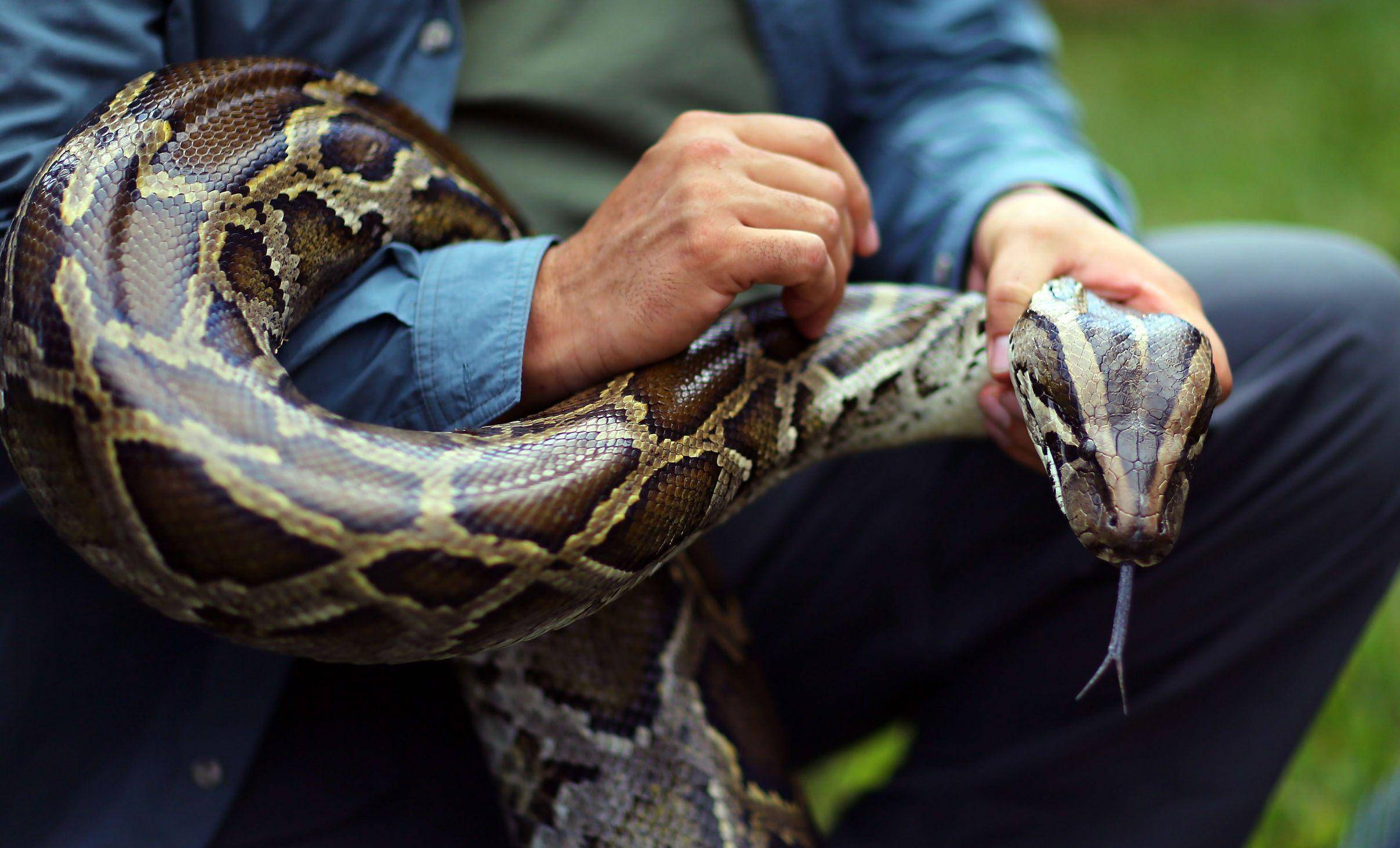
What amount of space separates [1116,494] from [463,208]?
53.5 inches

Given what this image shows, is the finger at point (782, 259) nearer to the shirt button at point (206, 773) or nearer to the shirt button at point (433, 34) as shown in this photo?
the shirt button at point (433, 34)

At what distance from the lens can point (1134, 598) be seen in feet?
7.92

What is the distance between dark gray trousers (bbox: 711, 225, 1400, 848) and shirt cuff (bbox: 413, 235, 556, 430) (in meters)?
1.02

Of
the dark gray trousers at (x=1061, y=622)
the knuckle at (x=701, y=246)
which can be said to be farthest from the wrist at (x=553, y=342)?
the dark gray trousers at (x=1061, y=622)

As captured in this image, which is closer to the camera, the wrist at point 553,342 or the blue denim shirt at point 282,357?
the blue denim shirt at point 282,357

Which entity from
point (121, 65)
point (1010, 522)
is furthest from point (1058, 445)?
point (121, 65)

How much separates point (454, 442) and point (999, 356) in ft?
3.39

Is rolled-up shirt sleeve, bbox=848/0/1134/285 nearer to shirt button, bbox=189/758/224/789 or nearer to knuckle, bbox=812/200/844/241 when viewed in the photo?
knuckle, bbox=812/200/844/241

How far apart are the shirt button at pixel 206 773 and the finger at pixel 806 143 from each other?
1563mm

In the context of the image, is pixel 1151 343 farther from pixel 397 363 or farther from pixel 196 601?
pixel 196 601

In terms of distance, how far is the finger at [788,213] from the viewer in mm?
1842

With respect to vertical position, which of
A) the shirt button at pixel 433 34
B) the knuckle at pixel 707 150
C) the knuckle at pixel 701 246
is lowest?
the knuckle at pixel 701 246

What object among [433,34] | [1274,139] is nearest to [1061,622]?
[433,34]

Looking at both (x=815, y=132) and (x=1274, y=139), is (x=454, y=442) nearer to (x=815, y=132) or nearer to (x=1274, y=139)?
(x=815, y=132)
